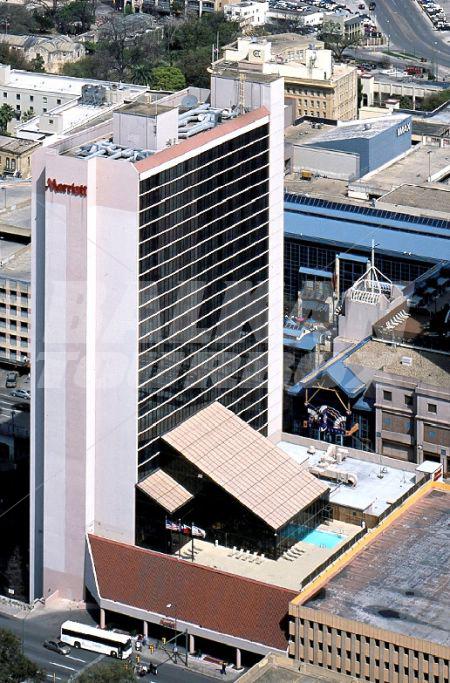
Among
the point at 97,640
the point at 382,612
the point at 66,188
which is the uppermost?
the point at 66,188

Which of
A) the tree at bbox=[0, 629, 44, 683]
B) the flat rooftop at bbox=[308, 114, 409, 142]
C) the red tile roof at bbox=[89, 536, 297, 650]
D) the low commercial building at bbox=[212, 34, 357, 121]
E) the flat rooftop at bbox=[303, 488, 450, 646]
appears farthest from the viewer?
the low commercial building at bbox=[212, 34, 357, 121]

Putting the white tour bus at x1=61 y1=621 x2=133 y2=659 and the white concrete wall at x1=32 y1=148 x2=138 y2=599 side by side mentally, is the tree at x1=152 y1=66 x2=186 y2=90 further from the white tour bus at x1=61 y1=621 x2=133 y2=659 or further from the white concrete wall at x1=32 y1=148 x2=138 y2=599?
the white tour bus at x1=61 y1=621 x2=133 y2=659

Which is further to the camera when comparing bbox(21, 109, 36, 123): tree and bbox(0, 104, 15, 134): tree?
bbox(21, 109, 36, 123): tree

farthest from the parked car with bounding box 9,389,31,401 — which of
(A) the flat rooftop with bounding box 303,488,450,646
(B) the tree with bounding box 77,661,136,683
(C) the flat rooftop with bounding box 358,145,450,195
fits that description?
(B) the tree with bounding box 77,661,136,683

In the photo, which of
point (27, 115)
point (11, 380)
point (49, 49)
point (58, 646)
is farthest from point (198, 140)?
point (49, 49)

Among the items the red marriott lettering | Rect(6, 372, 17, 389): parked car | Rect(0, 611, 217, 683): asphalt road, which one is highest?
the red marriott lettering

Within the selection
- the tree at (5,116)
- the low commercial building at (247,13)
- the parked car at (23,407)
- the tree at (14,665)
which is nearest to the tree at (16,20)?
the low commercial building at (247,13)

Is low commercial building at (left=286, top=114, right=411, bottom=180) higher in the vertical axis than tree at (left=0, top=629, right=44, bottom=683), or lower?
higher

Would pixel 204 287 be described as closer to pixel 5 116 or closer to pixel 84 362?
pixel 84 362
